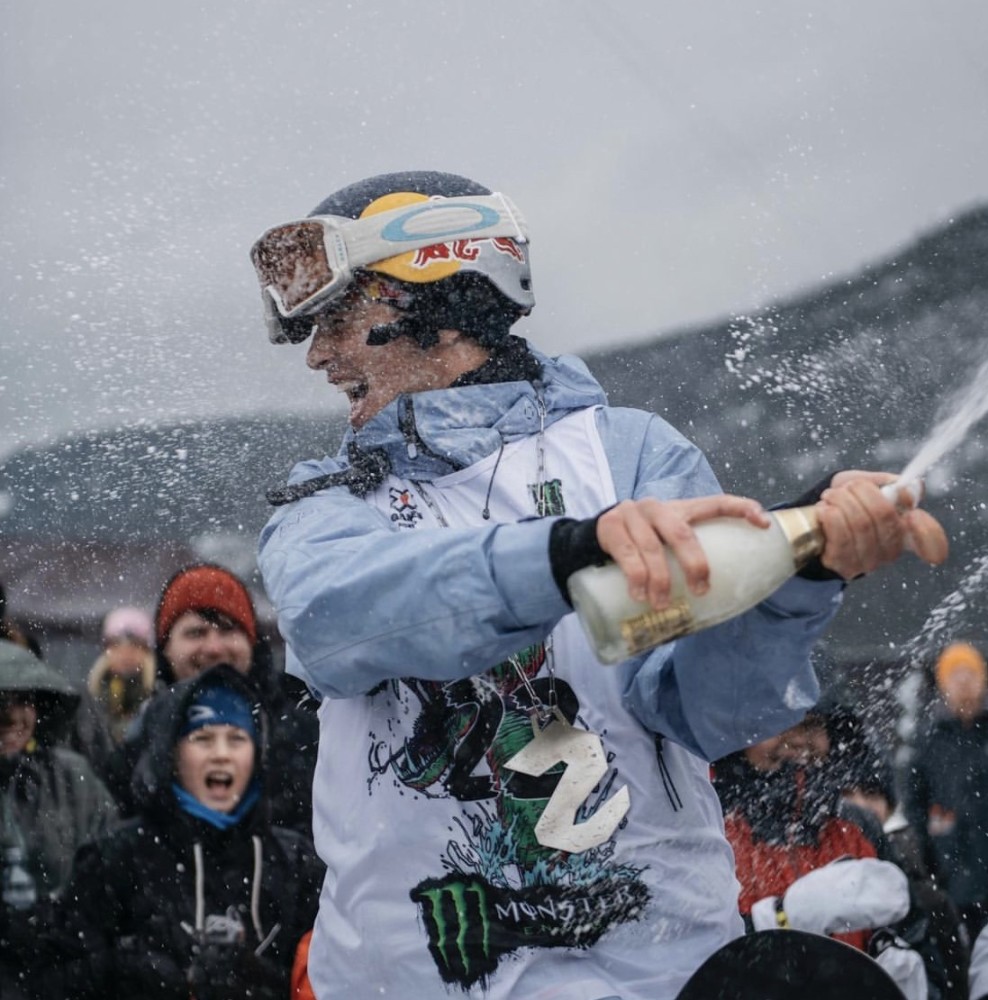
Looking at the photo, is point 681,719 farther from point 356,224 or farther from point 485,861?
point 356,224

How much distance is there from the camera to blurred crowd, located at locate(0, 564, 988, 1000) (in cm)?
366

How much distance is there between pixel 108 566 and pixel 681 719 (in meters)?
3.50

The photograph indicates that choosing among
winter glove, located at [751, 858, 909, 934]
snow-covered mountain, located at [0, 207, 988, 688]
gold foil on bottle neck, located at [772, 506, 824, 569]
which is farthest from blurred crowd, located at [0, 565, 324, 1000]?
gold foil on bottle neck, located at [772, 506, 824, 569]

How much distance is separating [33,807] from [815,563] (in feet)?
9.81

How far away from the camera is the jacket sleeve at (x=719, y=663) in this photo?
180 centimetres

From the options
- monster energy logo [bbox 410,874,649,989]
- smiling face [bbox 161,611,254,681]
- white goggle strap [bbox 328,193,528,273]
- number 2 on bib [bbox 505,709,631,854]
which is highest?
white goggle strap [bbox 328,193,528,273]

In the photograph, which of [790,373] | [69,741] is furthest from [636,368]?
[69,741]

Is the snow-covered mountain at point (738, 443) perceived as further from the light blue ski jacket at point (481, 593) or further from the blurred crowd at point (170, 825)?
the light blue ski jacket at point (481, 593)

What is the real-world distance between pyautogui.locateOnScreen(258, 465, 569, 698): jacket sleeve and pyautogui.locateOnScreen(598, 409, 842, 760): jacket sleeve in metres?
0.27

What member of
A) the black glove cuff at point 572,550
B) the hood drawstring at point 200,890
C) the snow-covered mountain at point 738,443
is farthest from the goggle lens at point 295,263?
the snow-covered mountain at point 738,443

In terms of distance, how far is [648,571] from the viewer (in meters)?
1.52

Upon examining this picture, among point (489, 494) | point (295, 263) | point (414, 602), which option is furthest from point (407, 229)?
point (414, 602)

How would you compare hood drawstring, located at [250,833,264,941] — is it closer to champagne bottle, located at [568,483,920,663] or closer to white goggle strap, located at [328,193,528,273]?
white goggle strap, located at [328,193,528,273]

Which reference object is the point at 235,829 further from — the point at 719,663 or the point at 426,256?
the point at 719,663
